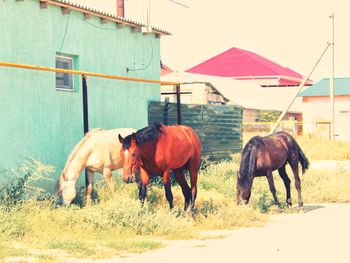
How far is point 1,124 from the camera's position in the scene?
15.2m

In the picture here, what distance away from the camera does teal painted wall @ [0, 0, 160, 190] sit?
51.4 feet

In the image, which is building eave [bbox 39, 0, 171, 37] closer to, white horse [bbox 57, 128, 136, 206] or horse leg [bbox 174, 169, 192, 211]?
white horse [bbox 57, 128, 136, 206]

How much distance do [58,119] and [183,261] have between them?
7.27 m

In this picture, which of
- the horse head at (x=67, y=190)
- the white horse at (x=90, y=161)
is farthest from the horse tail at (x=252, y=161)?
the horse head at (x=67, y=190)

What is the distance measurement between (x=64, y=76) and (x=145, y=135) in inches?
171

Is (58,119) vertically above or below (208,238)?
above

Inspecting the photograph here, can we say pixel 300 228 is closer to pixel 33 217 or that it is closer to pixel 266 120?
pixel 33 217

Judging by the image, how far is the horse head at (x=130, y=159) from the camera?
525 inches

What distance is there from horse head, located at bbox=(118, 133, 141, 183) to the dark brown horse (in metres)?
2.86

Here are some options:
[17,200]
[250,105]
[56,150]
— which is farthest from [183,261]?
[250,105]

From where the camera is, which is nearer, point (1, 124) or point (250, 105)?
point (1, 124)

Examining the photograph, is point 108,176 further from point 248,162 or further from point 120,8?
point 120,8

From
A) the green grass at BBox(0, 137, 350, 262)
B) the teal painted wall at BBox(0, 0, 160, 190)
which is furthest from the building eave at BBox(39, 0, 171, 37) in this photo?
the green grass at BBox(0, 137, 350, 262)

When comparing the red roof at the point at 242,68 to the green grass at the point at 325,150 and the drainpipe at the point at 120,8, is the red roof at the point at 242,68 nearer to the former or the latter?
the green grass at the point at 325,150
